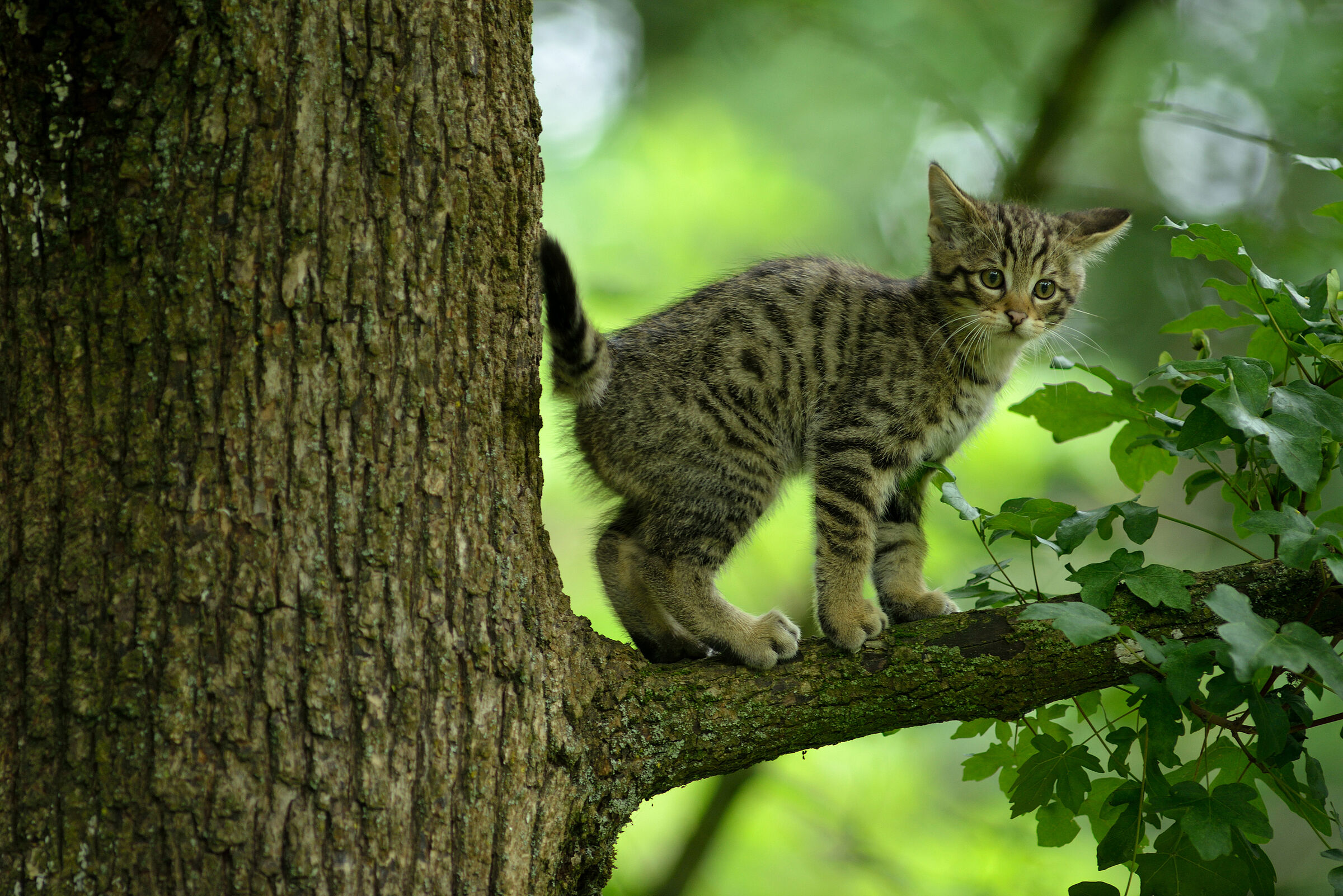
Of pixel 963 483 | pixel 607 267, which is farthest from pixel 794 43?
pixel 963 483

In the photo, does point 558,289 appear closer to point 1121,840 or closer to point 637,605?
point 637,605

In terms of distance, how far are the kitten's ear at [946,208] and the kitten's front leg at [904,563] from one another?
0.75 m

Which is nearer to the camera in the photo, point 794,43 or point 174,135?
point 174,135

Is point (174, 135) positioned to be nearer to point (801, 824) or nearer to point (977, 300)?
point (977, 300)

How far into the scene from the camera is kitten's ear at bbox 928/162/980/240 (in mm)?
2783

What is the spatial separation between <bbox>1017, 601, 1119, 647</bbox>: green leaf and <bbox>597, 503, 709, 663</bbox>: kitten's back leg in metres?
1.12

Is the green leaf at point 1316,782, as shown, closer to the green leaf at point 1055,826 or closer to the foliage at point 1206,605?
the foliage at point 1206,605

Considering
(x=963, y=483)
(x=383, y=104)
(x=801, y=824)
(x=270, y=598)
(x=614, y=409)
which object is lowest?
(x=801, y=824)

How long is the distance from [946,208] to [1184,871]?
1.90 m

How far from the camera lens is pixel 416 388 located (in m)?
1.49

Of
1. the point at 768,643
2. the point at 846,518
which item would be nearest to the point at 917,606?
the point at 846,518

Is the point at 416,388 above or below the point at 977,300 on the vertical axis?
above

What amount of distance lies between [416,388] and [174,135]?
488 millimetres

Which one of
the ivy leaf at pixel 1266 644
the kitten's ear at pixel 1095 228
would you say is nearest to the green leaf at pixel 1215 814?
the ivy leaf at pixel 1266 644
